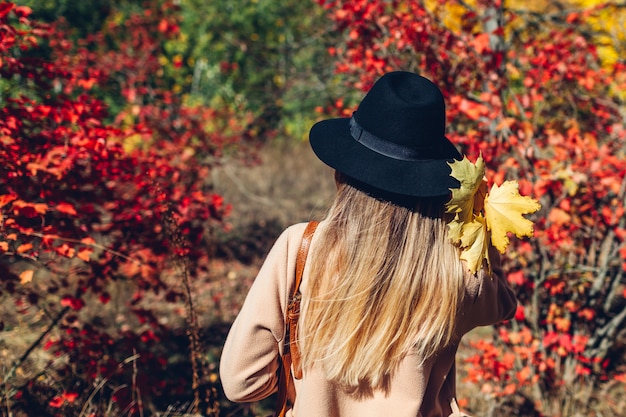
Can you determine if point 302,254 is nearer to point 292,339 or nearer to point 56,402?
point 292,339

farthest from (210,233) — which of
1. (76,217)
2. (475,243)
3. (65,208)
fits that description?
(475,243)

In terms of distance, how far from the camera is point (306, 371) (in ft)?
4.84

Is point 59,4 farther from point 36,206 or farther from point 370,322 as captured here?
point 370,322

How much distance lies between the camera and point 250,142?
901 centimetres

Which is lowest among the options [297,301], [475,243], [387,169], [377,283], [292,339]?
[292,339]

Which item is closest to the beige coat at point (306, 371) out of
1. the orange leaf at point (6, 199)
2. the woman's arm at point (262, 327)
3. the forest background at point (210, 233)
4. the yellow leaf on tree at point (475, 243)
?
the woman's arm at point (262, 327)

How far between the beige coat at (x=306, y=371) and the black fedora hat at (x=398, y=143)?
0.78 feet

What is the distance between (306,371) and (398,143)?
2.25 feet

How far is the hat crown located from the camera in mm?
1391

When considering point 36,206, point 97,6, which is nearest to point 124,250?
point 36,206

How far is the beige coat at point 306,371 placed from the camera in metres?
1.38

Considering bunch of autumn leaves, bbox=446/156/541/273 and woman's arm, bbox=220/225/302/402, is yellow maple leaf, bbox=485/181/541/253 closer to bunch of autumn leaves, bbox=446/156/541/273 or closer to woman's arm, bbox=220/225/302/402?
bunch of autumn leaves, bbox=446/156/541/273

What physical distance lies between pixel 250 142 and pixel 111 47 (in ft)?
11.9

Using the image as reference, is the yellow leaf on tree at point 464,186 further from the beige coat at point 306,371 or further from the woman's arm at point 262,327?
the woman's arm at point 262,327
